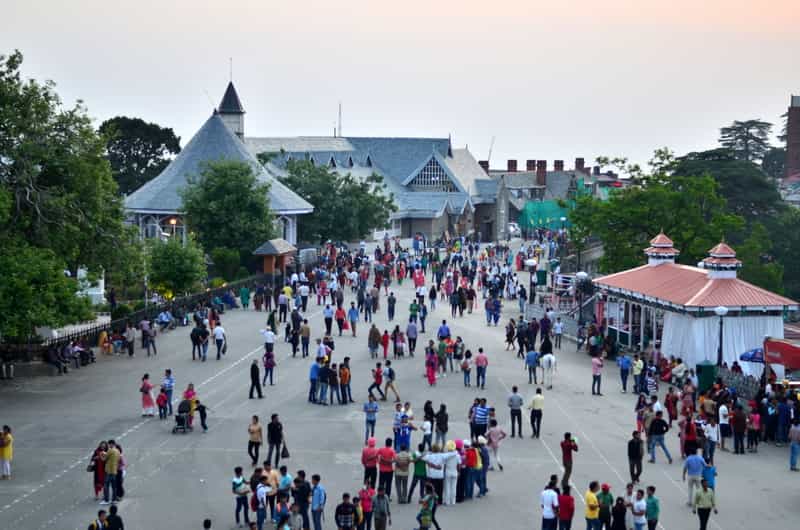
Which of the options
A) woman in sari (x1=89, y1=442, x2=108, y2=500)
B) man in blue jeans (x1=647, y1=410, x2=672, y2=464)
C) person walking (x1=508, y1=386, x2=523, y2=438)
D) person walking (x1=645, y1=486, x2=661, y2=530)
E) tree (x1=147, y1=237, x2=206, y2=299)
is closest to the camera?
person walking (x1=645, y1=486, x2=661, y2=530)

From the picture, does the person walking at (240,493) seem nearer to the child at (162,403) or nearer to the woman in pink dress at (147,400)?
the child at (162,403)

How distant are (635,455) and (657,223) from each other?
2881cm

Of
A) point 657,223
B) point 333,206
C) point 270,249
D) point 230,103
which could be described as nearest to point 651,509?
point 657,223

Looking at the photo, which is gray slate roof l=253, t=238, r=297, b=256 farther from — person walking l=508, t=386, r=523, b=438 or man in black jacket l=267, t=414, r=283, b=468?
man in black jacket l=267, t=414, r=283, b=468

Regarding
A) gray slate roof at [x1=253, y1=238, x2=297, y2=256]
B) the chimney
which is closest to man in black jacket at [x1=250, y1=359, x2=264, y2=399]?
gray slate roof at [x1=253, y1=238, x2=297, y2=256]

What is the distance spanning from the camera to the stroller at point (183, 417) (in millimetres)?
25609

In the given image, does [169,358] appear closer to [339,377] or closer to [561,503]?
[339,377]

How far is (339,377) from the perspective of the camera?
28828mm

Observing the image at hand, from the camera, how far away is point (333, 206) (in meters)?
71.9

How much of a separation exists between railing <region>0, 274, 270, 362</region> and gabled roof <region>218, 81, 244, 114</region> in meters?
46.8

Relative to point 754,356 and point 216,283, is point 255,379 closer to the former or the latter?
point 754,356

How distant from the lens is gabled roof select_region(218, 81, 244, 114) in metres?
95.2

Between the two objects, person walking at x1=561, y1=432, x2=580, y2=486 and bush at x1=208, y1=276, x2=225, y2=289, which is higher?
bush at x1=208, y1=276, x2=225, y2=289

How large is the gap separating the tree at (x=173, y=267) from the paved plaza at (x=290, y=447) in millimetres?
8793
